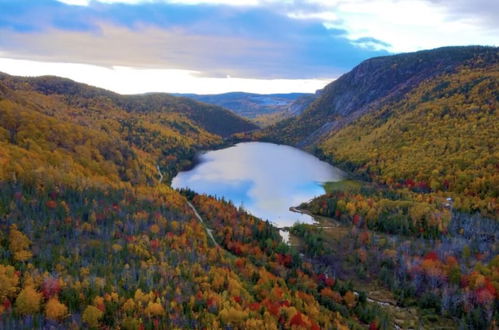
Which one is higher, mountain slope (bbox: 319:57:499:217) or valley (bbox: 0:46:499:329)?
mountain slope (bbox: 319:57:499:217)

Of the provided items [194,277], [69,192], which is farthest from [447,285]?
[69,192]

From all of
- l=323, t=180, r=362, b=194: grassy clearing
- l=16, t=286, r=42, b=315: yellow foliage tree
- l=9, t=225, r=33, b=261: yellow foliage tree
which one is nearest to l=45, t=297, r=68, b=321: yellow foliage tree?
l=16, t=286, r=42, b=315: yellow foliage tree

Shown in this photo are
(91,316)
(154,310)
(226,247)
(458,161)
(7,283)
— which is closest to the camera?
(91,316)

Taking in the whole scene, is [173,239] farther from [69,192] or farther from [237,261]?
[69,192]

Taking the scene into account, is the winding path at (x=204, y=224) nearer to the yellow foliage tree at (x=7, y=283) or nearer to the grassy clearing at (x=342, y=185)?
the yellow foliage tree at (x=7, y=283)

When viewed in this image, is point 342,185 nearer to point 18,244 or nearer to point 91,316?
point 18,244

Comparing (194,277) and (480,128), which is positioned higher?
(480,128)

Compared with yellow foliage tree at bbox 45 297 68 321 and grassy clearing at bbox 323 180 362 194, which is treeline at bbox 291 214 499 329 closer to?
grassy clearing at bbox 323 180 362 194

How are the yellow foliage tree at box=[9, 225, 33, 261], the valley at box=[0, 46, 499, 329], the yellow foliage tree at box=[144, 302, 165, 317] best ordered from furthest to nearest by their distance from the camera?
1. the yellow foliage tree at box=[9, 225, 33, 261]
2. the valley at box=[0, 46, 499, 329]
3. the yellow foliage tree at box=[144, 302, 165, 317]

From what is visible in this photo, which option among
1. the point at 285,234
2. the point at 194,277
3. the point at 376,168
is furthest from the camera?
the point at 376,168

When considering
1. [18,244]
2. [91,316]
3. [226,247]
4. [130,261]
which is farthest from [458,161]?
[18,244]

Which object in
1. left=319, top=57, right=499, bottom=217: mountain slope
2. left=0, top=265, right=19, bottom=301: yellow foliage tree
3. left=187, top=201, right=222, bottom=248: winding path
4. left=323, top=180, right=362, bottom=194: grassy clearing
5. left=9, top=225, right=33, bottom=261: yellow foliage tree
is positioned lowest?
left=187, top=201, right=222, bottom=248: winding path
